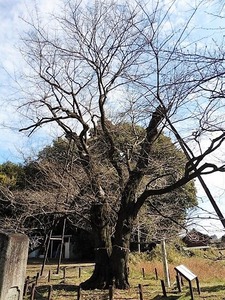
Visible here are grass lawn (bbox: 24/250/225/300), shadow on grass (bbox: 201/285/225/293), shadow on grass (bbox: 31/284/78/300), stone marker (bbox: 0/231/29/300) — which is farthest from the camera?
shadow on grass (bbox: 201/285/225/293)

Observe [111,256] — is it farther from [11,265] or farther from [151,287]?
[11,265]

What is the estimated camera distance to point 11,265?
10.1ft

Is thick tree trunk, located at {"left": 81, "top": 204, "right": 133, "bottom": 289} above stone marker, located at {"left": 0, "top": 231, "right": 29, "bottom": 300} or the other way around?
above

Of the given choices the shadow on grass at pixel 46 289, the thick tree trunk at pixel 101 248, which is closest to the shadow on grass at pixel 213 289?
the thick tree trunk at pixel 101 248

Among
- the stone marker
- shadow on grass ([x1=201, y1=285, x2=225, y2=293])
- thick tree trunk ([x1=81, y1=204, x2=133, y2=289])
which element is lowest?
the stone marker

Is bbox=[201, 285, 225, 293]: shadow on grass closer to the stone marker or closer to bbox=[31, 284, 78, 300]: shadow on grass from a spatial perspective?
bbox=[31, 284, 78, 300]: shadow on grass

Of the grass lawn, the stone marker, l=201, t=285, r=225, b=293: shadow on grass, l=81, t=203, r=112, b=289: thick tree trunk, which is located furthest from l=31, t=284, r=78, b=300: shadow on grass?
the stone marker

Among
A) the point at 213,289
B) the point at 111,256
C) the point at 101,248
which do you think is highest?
the point at 101,248

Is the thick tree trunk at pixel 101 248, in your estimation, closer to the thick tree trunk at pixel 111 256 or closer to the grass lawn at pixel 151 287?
the thick tree trunk at pixel 111 256

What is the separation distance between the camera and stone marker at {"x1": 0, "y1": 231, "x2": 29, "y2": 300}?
3.02 m

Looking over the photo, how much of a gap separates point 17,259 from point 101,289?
659 centimetres

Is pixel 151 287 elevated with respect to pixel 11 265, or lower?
elevated

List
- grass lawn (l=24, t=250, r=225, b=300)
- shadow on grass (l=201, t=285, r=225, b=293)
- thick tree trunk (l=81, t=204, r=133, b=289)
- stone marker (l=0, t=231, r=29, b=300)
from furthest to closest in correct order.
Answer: thick tree trunk (l=81, t=204, r=133, b=289), shadow on grass (l=201, t=285, r=225, b=293), grass lawn (l=24, t=250, r=225, b=300), stone marker (l=0, t=231, r=29, b=300)

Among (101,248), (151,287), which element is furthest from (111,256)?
(151,287)
